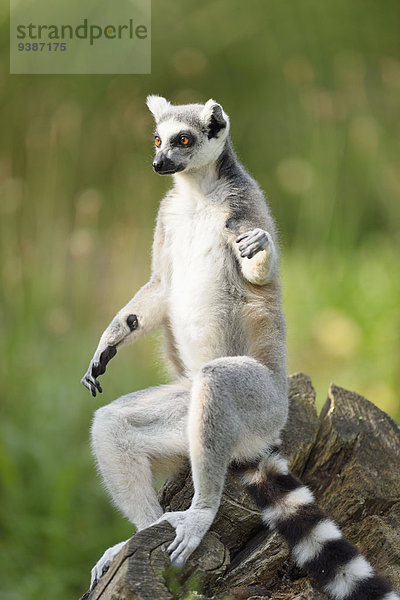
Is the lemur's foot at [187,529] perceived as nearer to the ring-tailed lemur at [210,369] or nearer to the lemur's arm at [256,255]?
the ring-tailed lemur at [210,369]

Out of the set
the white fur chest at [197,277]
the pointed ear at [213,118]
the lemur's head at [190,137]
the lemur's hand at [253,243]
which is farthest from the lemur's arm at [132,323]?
the lemur's hand at [253,243]

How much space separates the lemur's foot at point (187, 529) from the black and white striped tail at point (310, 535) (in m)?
0.31

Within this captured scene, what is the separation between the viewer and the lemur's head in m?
3.44

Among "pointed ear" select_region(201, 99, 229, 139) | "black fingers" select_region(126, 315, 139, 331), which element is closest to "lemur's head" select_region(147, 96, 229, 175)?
"pointed ear" select_region(201, 99, 229, 139)

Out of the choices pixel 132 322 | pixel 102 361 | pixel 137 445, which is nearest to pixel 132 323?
pixel 132 322

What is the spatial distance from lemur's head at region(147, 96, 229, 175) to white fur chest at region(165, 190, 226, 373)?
0.23 meters

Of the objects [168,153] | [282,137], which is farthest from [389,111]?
[168,153]

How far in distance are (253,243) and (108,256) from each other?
4.23 metres

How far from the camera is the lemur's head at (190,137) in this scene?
3439 mm

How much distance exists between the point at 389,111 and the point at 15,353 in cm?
585

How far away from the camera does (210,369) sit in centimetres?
304

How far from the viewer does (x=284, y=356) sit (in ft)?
11.4

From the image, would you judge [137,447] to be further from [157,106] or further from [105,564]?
[157,106]

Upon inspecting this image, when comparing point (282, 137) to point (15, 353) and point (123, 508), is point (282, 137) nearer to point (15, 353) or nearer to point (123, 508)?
point (15, 353)
